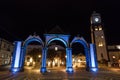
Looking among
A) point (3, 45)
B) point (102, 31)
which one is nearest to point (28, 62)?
point (3, 45)

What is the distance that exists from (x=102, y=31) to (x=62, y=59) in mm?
23504

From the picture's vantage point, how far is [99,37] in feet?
146

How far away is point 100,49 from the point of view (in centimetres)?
4222

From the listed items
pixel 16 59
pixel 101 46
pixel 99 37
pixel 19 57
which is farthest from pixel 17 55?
pixel 99 37

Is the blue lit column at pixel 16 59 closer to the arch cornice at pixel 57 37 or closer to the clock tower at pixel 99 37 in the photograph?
the arch cornice at pixel 57 37

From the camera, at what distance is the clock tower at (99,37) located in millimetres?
41322

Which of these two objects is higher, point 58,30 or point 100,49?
point 58,30

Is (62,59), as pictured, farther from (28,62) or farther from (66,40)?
(66,40)

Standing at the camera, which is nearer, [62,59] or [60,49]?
[62,59]

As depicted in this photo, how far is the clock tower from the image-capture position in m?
41.3

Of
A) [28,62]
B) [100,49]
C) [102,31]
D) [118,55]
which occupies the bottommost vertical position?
[28,62]

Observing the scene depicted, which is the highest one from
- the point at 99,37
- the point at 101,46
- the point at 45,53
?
the point at 99,37

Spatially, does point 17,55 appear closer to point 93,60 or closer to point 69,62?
point 69,62

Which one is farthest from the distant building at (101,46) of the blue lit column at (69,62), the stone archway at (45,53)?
the blue lit column at (69,62)
